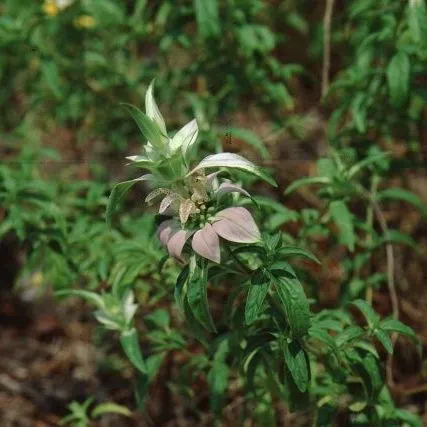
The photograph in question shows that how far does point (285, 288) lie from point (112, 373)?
182 centimetres

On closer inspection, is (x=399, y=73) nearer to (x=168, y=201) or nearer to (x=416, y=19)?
(x=416, y=19)

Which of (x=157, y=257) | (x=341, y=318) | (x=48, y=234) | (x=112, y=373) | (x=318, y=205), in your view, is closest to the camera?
(x=341, y=318)

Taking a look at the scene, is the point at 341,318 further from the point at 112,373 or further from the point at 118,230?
the point at 112,373

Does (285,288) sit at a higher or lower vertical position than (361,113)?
lower

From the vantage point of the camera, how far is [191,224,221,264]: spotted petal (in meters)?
1.71

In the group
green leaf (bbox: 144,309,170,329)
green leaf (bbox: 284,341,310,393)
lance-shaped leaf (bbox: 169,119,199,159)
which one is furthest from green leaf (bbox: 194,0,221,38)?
green leaf (bbox: 284,341,310,393)

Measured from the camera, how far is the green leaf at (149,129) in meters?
1.67

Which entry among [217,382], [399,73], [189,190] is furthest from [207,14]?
[217,382]

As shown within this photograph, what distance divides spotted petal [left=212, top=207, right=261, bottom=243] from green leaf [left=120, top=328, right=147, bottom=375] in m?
0.64

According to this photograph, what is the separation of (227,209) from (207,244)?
0.37 feet

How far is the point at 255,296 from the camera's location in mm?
1790

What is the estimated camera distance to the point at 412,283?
3.48 meters

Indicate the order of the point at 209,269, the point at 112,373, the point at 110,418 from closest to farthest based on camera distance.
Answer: the point at 209,269
the point at 110,418
the point at 112,373

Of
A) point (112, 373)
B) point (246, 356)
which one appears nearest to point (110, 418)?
point (112, 373)
